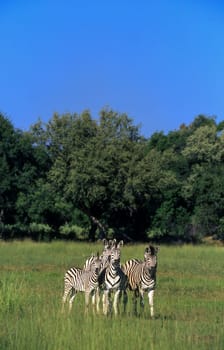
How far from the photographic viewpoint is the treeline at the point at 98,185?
39.8 m

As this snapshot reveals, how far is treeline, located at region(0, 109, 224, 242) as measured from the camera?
1566 inches

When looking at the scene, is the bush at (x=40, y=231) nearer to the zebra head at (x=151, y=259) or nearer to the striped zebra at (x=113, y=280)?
the zebra head at (x=151, y=259)

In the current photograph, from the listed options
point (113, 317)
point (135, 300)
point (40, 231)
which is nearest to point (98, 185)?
point (40, 231)

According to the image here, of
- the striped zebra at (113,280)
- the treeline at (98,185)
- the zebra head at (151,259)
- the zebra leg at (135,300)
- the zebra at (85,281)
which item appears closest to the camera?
the striped zebra at (113,280)

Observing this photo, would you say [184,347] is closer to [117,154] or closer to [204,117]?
[117,154]

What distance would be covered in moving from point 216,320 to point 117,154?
93.4 feet

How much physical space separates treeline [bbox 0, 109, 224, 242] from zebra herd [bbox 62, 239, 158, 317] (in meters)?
26.2

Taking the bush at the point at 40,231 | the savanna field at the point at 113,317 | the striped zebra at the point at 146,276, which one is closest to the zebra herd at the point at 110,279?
the striped zebra at the point at 146,276

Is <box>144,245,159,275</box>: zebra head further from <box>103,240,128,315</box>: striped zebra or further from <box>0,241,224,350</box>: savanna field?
<box>0,241,224,350</box>: savanna field

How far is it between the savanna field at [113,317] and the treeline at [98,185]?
1560cm

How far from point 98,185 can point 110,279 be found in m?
27.8

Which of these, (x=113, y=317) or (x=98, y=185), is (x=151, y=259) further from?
(x=98, y=185)

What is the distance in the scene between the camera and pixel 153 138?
7650 centimetres

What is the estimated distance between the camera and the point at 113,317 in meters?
10.5
